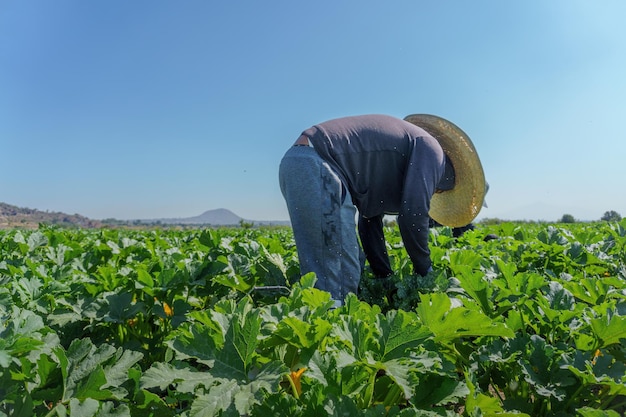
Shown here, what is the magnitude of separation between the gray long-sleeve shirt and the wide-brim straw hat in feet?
1.82

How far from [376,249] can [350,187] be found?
797 millimetres

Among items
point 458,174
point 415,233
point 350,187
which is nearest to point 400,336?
point 415,233

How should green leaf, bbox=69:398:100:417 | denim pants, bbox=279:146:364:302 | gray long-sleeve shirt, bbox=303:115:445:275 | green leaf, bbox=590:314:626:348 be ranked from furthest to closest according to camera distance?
gray long-sleeve shirt, bbox=303:115:445:275, denim pants, bbox=279:146:364:302, green leaf, bbox=590:314:626:348, green leaf, bbox=69:398:100:417

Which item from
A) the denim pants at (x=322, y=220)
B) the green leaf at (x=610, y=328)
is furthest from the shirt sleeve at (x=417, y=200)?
the green leaf at (x=610, y=328)

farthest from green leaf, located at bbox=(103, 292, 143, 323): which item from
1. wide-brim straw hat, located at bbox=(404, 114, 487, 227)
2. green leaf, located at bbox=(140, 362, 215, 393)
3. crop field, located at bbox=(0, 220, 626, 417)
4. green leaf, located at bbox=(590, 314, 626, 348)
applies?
wide-brim straw hat, located at bbox=(404, 114, 487, 227)

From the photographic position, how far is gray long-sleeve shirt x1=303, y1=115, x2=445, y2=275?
321cm

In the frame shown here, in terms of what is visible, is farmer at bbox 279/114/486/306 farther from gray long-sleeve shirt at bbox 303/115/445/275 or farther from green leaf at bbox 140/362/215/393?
green leaf at bbox 140/362/215/393

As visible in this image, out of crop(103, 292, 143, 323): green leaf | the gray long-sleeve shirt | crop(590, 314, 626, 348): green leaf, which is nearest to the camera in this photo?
crop(590, 314, 626, 348): green leaf

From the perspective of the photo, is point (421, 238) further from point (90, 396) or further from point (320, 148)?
point (90, 396)

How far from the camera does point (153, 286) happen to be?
2436mm

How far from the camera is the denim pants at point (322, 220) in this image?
3.04 metres

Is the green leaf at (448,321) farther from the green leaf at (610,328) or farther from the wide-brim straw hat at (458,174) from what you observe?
the wide-brim straw hat at (458,174)

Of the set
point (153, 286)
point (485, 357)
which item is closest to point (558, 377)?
point (485, 357)

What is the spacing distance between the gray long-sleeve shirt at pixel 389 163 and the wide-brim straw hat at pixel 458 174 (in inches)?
21.8
